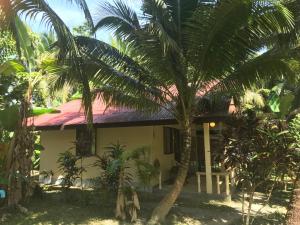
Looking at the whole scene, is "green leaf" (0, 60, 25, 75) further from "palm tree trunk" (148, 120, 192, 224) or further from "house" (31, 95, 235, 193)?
"palm tree trunk" (148, 120, 192, 224)

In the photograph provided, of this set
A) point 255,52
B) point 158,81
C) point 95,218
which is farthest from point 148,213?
point 255,52

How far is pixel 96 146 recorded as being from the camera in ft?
47.4

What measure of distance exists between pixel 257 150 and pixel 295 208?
5.12 ft

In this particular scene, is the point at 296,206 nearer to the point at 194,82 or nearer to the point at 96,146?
the point at 194,82

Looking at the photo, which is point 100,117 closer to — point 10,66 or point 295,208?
point 10,66

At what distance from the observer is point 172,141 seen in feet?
52.3

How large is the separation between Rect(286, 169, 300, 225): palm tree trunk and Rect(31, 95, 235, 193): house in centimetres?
304

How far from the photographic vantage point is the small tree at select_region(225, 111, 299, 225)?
838 cm

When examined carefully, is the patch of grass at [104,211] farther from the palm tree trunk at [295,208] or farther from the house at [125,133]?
the palm tree trunk at [295,208]

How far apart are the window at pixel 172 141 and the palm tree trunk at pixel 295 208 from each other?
7102 millimetres

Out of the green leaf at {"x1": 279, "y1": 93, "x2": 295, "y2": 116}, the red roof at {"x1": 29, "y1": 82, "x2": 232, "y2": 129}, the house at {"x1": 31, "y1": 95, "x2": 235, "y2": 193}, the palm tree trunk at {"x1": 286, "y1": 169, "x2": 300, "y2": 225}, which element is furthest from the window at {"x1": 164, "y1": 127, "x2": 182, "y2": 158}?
the palm tree trunk at {"x1": 286, "y1": 169, "x2": 300, "y2": 225}

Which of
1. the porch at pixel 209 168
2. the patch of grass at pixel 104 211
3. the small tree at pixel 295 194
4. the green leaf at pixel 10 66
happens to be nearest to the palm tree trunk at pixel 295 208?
the small tree at pixel 295 194

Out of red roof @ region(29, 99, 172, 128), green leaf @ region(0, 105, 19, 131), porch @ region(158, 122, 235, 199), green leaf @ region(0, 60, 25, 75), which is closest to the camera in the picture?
green leaf @ region(0, 60, 25, 75)

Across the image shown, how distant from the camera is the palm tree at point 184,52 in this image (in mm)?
7938
